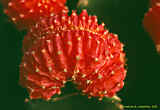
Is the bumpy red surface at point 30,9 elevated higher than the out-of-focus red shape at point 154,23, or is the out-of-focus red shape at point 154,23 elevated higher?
the bumpy red surface at point 30,9

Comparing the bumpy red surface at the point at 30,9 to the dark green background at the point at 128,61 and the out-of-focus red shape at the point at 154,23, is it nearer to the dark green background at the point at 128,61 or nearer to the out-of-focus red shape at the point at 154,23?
the dark green background at the point at 128,61

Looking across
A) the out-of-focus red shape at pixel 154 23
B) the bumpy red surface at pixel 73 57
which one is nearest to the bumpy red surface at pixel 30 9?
the bumpy red surface at pixel 73 57

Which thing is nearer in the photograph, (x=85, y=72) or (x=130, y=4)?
(x=85, y=72)

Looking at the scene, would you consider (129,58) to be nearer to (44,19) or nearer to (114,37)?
(114,37)

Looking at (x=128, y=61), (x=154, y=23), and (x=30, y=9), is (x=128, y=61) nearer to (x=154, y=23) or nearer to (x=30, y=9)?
(x=154, y=23)

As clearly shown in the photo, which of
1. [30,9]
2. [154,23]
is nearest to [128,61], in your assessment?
[154,23]

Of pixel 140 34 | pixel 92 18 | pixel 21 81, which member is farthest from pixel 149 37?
pixel 21 81
